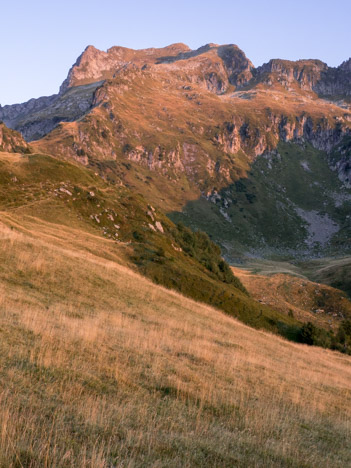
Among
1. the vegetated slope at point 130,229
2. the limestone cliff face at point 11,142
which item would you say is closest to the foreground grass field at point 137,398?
the vegetated slope at point 130,229

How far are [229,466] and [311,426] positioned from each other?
18.5 ft

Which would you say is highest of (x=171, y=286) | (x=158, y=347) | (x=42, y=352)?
(x=42, y=352)

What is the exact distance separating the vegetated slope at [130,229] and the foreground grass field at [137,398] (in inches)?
738

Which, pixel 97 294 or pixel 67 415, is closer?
pixel 67 415

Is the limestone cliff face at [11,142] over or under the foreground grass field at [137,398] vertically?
over

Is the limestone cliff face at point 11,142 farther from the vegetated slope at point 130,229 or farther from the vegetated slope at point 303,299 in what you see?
→ the vegetated slope at point 303,299

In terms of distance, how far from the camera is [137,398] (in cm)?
907

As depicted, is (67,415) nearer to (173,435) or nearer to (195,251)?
(173,435)

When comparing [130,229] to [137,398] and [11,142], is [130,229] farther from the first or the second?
[11,142]

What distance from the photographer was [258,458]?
7.01m

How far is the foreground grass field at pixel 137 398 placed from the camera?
614cm

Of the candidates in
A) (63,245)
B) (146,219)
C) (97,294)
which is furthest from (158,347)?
(146,219)

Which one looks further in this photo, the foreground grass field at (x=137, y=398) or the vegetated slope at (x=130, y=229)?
the vegetated slope at (x=130, y=229)

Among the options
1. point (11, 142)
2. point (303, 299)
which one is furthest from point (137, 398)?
point (11, 142)
